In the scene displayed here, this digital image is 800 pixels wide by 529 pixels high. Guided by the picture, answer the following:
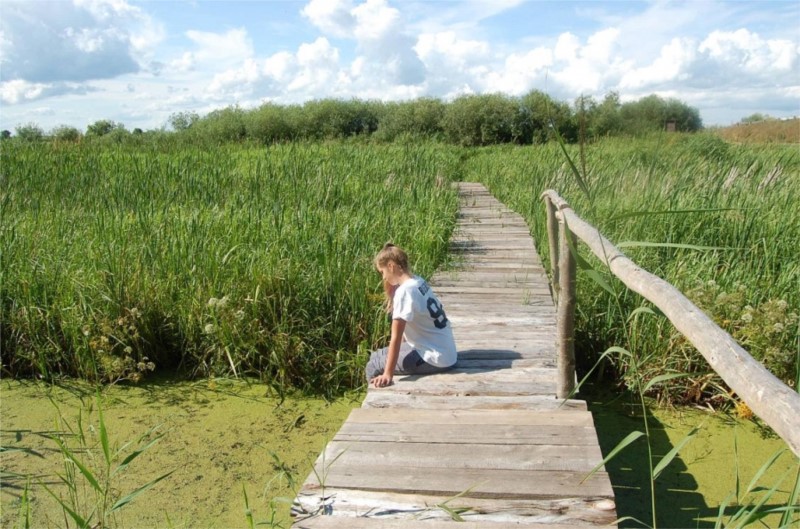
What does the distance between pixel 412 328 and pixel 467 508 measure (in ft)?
4.65

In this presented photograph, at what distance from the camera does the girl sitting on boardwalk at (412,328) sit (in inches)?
133

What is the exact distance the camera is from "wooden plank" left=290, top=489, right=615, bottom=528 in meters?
2.11

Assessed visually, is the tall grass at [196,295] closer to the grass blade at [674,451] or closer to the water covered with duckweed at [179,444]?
the water covered with duckweed at [179,444]

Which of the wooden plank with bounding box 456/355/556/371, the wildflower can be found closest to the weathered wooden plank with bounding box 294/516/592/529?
the wooden plank with bounding box 456/355/556/371

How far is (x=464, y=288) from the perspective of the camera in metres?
5.27

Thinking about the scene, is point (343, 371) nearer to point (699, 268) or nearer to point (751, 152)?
point (699, 268)

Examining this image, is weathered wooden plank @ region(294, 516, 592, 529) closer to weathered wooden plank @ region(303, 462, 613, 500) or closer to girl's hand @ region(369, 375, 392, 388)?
weathered wooden plank @ region(303, 462, 613, 500)

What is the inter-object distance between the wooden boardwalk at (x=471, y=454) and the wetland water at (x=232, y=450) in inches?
16.8

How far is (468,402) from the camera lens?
123 inches

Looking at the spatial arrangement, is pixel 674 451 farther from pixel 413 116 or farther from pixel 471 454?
pixel 413 116

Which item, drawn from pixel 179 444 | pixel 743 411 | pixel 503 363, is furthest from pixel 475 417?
pixel 743 411

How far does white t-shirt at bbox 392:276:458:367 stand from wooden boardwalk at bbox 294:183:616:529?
128mm

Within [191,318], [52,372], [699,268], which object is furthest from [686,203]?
[52,372]

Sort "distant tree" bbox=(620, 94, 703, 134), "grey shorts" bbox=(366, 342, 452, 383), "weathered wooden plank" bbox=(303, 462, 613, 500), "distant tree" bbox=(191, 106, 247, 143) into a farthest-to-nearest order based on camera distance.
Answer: "distant tree" bbox=(191, 106, 247, 143) < "distant tree" bbox=(620, 94, 703, 134) < "grey shorts" bbox=(366, 342, 452, 383) < "weathered wooden plank" bbox=(303, 462, 613, 500)
